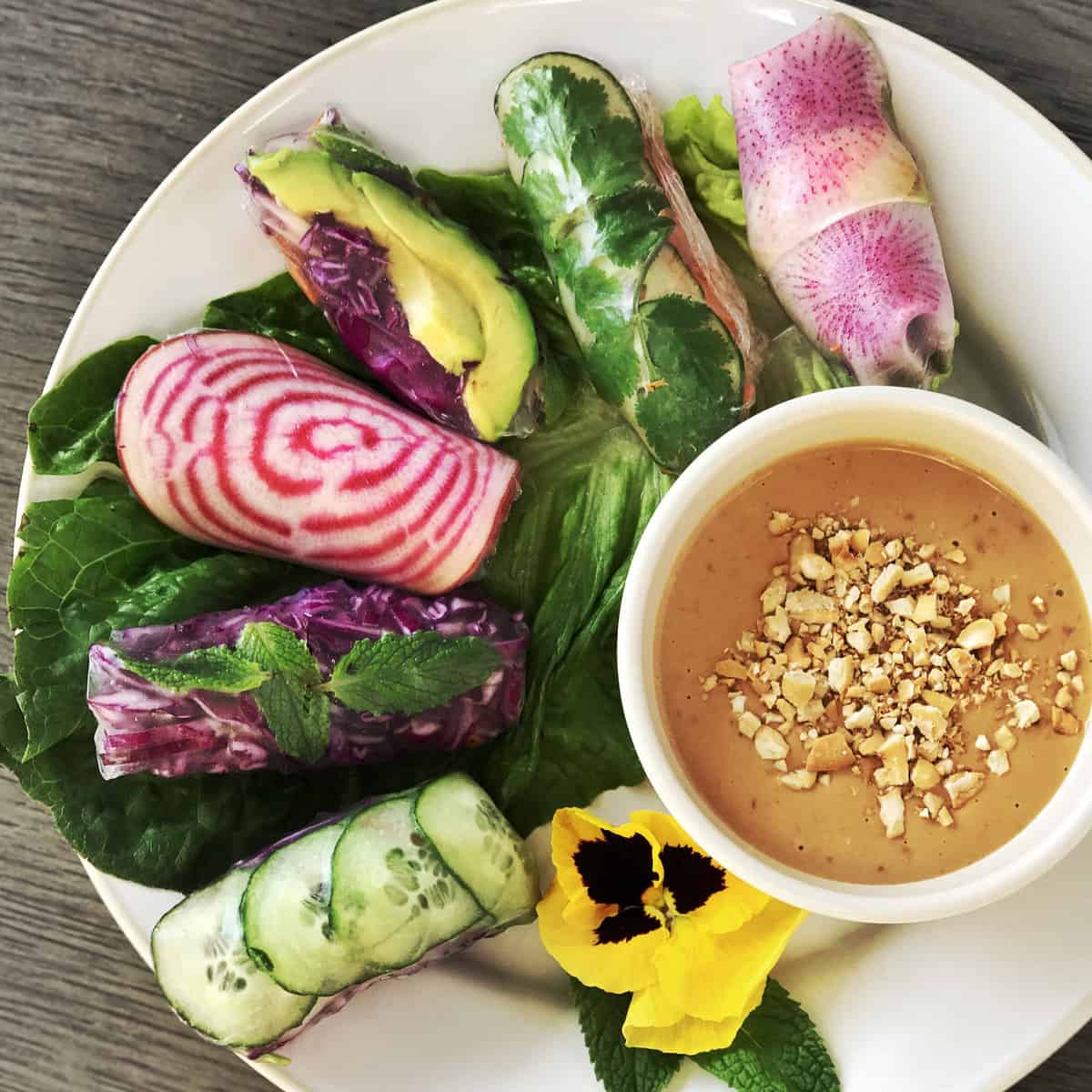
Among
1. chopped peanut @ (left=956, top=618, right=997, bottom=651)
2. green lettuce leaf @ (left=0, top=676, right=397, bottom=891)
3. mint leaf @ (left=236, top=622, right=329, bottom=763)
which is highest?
chopped peanut @ (left=956, top=618, right=997, bottom=651)

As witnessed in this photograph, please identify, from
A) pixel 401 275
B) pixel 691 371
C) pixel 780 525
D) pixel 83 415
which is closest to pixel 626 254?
pixel 691 371

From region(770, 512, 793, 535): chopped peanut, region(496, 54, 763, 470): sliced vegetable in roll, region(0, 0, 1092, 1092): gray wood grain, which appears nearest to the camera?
region(770, 512, 793, 535): chopped peanut

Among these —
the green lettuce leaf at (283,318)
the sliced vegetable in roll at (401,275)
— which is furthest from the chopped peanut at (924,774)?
the green lettuce leaf at (283,318)

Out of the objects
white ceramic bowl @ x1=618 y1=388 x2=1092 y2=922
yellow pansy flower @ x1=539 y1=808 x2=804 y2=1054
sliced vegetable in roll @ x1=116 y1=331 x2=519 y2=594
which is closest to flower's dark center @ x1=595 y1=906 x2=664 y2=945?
yellow pansy flower @ x1=539 y1=808 x2=804 y2=1054

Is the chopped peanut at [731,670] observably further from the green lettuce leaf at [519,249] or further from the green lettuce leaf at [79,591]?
the green lettuce leaf at [79,591]

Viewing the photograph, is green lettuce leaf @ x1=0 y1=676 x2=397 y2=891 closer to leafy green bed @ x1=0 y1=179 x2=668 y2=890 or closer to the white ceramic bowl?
leafy green bed @ x1=0 y1=179 x2=668 y2=890

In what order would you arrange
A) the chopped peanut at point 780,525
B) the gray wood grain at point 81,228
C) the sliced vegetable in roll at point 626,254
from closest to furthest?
1. the chopped peanut at point 780,525
2. the sliced vegetable in roll at point 626,254
3. the gray wood grain at point 81,228
